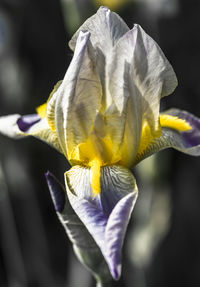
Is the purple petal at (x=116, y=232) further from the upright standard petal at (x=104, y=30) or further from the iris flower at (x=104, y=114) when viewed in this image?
the upright standard petal at (x=104, y=30)

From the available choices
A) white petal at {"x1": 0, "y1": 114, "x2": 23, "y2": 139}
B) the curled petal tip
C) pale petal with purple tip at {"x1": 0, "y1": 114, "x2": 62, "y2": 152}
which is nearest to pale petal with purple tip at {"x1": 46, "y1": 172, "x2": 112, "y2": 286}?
the curled petal tip

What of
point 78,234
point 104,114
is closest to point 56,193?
point 78,234

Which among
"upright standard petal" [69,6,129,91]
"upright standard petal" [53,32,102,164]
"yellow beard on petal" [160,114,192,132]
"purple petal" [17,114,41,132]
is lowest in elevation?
"yellow beard on petal" [160,114,192,132]

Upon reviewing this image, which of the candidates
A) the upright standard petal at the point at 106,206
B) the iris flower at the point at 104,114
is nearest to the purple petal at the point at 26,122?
the iris flower at the point at 104,114

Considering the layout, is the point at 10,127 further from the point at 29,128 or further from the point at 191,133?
the point at 191,133

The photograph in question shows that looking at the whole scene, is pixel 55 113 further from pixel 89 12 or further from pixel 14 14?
pixel 14 14

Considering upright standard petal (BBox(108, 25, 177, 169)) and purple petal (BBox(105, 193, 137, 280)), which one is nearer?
purple petal (BBox(105, 193, 137, 280))

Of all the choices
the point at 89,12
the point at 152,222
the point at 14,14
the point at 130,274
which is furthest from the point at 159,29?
the point at 130,274

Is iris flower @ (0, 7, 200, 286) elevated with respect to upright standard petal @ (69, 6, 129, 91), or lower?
lower

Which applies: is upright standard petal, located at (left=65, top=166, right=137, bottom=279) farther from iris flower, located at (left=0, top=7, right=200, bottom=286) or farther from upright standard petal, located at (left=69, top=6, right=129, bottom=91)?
upright standard petal, located at (left=69, top=6, right=129, bottom=91)
